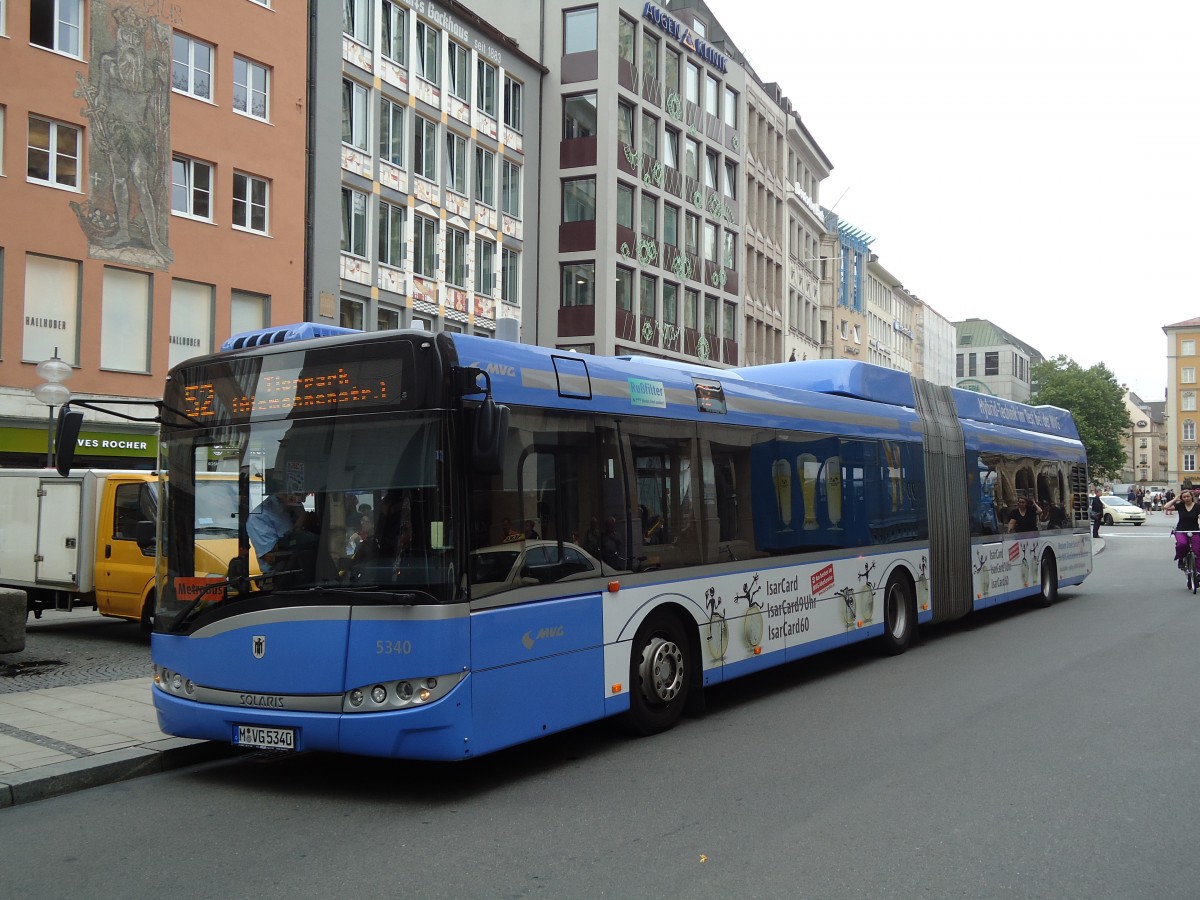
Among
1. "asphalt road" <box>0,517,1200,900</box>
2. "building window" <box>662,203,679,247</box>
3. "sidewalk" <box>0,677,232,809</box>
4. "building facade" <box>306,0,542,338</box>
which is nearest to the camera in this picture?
"asphalt road" <box>0,517,1200,900</box>

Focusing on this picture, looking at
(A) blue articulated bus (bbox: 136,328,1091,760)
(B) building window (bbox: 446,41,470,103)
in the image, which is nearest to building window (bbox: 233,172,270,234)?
(B) building window (bbox: 446,41,470,103)

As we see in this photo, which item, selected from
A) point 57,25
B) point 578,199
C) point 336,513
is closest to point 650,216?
point 578,199

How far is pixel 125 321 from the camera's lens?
26.3 metres

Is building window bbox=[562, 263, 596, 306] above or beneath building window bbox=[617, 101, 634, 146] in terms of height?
beneath

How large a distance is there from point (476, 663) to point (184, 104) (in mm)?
23937

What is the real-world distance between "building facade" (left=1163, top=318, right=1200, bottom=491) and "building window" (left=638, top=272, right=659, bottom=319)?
365ft

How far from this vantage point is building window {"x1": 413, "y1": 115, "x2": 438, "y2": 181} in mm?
34312

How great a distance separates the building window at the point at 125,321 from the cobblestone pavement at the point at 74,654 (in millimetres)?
9391

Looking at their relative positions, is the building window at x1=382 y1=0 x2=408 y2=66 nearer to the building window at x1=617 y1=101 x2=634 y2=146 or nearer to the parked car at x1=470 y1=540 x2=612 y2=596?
the building window at x1=617 y1=101 x2=634 y2=146

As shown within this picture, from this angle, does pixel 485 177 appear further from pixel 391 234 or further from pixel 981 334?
pixel 981 334

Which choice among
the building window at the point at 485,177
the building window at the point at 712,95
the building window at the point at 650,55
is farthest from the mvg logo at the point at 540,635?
the building window at the point at 712,95

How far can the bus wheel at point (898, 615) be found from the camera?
12898mm

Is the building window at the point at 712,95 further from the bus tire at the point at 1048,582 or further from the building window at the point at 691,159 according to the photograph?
the bus tire at the point at 1048,582

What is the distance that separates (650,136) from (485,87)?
29.5ft
